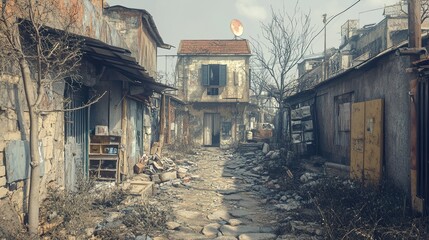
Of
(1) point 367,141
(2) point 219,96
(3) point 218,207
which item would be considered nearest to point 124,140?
(3) point 218,207

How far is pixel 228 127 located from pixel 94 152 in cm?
1433

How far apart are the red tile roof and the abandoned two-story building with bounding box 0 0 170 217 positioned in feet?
28.5

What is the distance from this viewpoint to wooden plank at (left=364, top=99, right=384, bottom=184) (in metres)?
6.48

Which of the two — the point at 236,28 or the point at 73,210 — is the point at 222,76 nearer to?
the point at 236,28

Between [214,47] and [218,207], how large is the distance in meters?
17.1

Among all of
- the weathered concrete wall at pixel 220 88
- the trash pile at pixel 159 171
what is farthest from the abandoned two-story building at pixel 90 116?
the weathered concrete wall at pixel 220 88

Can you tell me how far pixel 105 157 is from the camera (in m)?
8.66

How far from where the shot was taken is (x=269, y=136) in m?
19.0

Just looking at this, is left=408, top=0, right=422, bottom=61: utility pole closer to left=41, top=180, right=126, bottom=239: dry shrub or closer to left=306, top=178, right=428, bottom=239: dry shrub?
left=306, top=178, right=428, bottom=239: dry shrub

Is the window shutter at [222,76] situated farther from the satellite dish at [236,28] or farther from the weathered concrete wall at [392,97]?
the weathered concrete wall at [392,97]

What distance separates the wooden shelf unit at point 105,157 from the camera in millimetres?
8594

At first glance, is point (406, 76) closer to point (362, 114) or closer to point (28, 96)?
point (362, 114)

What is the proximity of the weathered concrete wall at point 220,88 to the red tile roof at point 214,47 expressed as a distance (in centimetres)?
36

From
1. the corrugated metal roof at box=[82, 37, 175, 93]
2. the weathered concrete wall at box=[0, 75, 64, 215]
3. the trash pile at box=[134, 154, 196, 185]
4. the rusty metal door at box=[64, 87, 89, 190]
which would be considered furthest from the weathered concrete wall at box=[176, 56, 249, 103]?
the weathered concrete wall at box=[0, 75, 64, 215]
